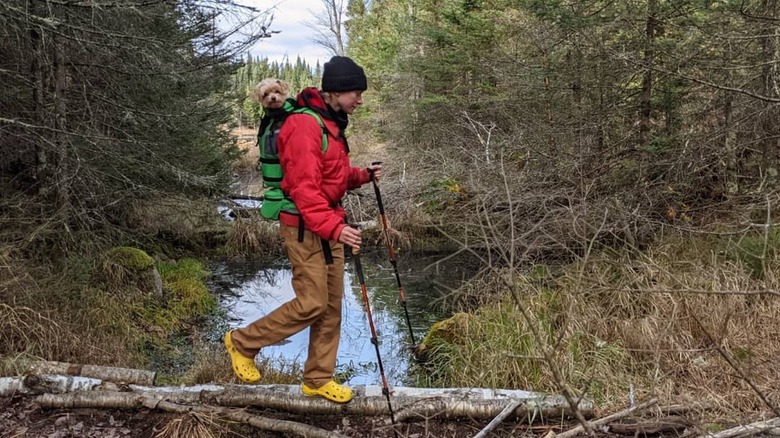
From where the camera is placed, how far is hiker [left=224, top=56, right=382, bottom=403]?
339cm

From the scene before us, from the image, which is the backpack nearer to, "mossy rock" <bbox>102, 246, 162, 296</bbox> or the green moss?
"mossy rock" <bbox>102, 246, 162, 296</bbox>

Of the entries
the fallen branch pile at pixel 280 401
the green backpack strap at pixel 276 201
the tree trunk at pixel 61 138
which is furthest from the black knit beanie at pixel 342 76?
the tree trunk at pixel 61 138

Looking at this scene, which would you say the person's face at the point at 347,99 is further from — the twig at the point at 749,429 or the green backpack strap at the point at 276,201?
the twig at the point at 749,429

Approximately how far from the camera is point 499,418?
3.64 meters

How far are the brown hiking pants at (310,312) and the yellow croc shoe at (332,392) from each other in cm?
3

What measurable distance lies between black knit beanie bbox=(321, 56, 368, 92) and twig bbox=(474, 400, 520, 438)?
222cm

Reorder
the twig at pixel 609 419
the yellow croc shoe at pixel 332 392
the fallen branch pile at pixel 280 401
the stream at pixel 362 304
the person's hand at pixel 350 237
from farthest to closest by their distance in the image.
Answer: the stream at pixel 362 304, the yellow croc shoe at pixel 332 392, the fallen branch pile at pixel 280 401, the twig at pixel 609 419, the person's hand at pixel 350 237

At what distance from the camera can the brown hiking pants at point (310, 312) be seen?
12.0 ft

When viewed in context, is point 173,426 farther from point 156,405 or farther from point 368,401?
point 368,401

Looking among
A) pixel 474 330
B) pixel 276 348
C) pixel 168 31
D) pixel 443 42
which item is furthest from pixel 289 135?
pixel 443 42

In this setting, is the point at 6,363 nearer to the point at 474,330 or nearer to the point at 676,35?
the point at 474,330

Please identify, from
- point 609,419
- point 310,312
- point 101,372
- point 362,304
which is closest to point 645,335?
point 609,419

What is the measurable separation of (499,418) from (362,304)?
6438mm

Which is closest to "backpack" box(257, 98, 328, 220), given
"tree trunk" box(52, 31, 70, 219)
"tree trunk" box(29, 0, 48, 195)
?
"tree trunk" box(52, 31, 70, 219)
